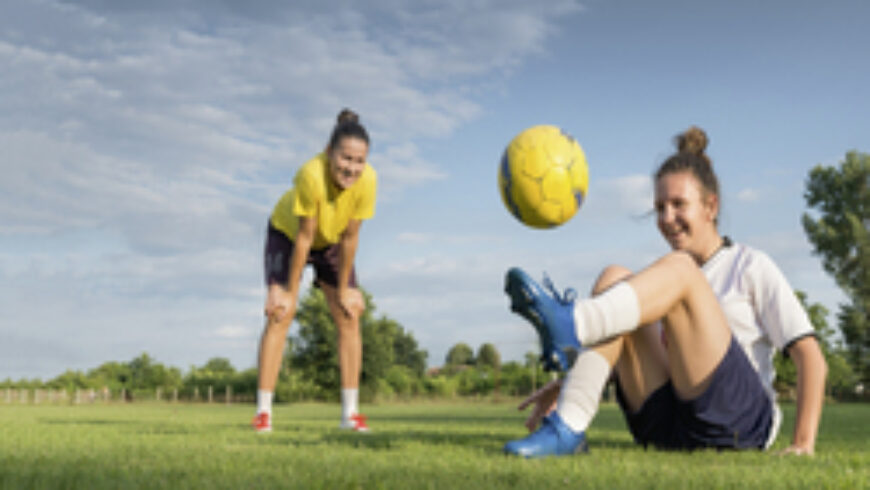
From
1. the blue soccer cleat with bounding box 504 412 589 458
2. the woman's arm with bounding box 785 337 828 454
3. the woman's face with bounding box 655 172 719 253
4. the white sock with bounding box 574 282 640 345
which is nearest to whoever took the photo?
the white sock with bounding box 574 282 640 345

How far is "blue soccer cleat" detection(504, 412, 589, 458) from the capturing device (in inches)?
115

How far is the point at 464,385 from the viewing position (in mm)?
47688

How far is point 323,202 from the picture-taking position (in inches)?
231

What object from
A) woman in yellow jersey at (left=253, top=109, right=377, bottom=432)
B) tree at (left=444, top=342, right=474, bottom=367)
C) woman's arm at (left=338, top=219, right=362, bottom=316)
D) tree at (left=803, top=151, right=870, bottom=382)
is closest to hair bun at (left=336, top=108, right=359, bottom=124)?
woman in yellow jersey at (left=253, top=109, right=377, bottom=432)

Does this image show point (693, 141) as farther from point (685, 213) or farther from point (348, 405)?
point (348, 405)

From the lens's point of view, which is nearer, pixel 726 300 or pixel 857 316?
pixel 726 300

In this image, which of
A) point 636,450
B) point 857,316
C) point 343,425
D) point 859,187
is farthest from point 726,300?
point 859,187

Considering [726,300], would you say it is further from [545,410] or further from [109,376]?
[109,376]

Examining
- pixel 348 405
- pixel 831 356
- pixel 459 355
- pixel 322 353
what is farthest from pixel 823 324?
pixel 459 355

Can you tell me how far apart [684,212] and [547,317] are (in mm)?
1186

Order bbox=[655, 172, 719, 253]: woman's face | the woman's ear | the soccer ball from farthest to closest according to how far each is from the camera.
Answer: the soccer ball, the woman's ear, bbox=[655, 172, 719, 253]: woman's face

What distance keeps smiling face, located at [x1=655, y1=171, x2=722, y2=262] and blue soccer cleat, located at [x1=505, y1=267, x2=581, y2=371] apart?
1.05m

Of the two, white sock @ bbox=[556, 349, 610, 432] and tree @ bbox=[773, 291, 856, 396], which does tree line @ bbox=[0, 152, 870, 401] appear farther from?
white sock @ bbox=[556, 349, 610, 432]

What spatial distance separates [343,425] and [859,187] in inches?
1553
